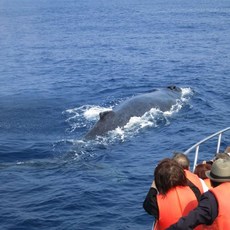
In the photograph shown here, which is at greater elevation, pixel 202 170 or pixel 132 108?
pixel 202 170

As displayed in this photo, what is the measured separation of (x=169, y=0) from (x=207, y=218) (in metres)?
133

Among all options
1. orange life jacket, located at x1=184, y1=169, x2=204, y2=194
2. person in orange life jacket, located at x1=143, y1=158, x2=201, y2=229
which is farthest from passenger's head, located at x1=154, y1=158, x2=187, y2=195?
orange life jacket, located at x1=184, y1=169, x2=204, y2=194

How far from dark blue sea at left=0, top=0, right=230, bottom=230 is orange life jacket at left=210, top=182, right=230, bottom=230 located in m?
6.53

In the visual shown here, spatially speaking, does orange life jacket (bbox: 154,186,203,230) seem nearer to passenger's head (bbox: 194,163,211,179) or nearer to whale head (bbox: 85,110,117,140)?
passenger's head (bbox: 194,163,211,179)

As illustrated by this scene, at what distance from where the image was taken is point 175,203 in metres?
6.69

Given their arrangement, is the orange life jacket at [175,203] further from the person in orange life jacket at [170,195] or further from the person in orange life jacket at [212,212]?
the person in orange life jacket at [212,212]

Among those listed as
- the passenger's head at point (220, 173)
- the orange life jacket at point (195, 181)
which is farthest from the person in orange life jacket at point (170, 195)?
the passenger's head at point (220, 173)

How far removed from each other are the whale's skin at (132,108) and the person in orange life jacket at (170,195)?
1264 centimetres

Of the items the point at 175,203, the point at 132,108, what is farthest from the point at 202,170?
the point at 132,108

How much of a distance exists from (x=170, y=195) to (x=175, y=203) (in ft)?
0.45

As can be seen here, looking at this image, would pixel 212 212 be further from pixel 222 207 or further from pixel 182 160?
pixel 182 160

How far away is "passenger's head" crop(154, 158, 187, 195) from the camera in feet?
21.5

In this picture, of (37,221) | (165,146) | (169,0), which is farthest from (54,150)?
(169,0)

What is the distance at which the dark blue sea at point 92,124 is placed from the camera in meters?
13.7
